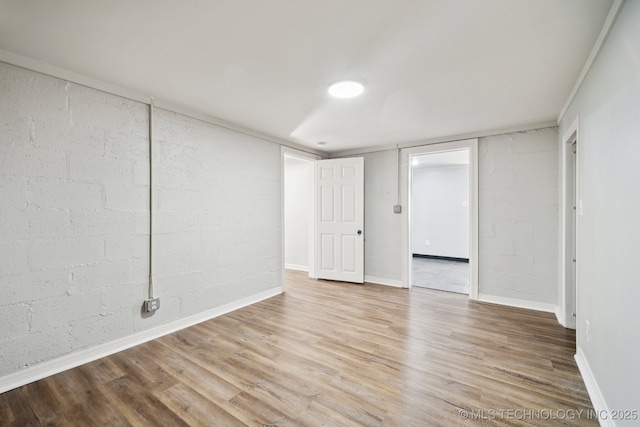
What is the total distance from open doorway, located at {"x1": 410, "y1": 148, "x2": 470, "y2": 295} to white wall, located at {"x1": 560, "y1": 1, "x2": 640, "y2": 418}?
4.51 meters

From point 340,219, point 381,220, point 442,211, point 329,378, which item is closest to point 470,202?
point 381,220

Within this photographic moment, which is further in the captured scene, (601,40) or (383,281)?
(383,281)

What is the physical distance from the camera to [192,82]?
2.43m

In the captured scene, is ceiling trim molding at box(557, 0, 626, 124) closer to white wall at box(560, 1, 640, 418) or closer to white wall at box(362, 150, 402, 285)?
white wall at box(560, 1, 640, 418)

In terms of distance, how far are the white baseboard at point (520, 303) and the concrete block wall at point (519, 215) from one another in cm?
4

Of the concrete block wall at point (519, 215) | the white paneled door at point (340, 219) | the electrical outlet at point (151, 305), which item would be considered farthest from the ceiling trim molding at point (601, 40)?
the electrical outlet at point (151, 305)

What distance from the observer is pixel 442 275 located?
557 centimetres

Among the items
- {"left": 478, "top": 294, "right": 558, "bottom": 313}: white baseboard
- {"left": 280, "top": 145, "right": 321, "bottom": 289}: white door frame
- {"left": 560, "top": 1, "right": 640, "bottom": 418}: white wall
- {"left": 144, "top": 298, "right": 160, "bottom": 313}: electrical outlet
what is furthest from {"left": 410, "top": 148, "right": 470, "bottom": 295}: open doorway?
{"left": 144, "top": 298, "right": 160, "bottom": 313}: electrical outlet

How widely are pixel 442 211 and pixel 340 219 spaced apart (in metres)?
Result: 3.90

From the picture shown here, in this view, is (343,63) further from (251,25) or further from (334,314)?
(334,314)

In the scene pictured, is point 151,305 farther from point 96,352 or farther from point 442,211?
point 442,211

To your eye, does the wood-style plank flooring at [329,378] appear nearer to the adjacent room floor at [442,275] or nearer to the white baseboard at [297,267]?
the adjacent room floor at [442,275]

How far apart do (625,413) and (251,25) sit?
2817 millimetres

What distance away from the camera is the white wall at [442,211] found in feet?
23.6
